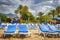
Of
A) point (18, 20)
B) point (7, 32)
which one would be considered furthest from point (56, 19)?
point (7, 32)

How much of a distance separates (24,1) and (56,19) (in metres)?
1.18

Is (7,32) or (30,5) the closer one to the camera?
(7,32)

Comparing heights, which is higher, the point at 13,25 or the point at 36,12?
the point at 36,12

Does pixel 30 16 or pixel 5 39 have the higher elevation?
pixel 30 16

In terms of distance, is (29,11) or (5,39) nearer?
(5,39)

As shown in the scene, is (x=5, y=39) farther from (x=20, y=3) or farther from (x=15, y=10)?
(x=20, y=3)

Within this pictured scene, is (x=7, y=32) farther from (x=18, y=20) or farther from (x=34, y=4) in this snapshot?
(x=34, y=4)

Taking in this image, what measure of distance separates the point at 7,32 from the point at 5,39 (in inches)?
7.6

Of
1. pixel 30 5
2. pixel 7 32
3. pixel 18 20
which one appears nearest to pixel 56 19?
pixel 30 5

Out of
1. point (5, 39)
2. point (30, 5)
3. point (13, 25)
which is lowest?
point (5, 39)

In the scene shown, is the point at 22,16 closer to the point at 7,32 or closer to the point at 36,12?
the point at 36,12

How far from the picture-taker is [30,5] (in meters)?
3.92

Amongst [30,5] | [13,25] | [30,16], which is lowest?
[13,25]

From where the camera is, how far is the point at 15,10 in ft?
12.6
